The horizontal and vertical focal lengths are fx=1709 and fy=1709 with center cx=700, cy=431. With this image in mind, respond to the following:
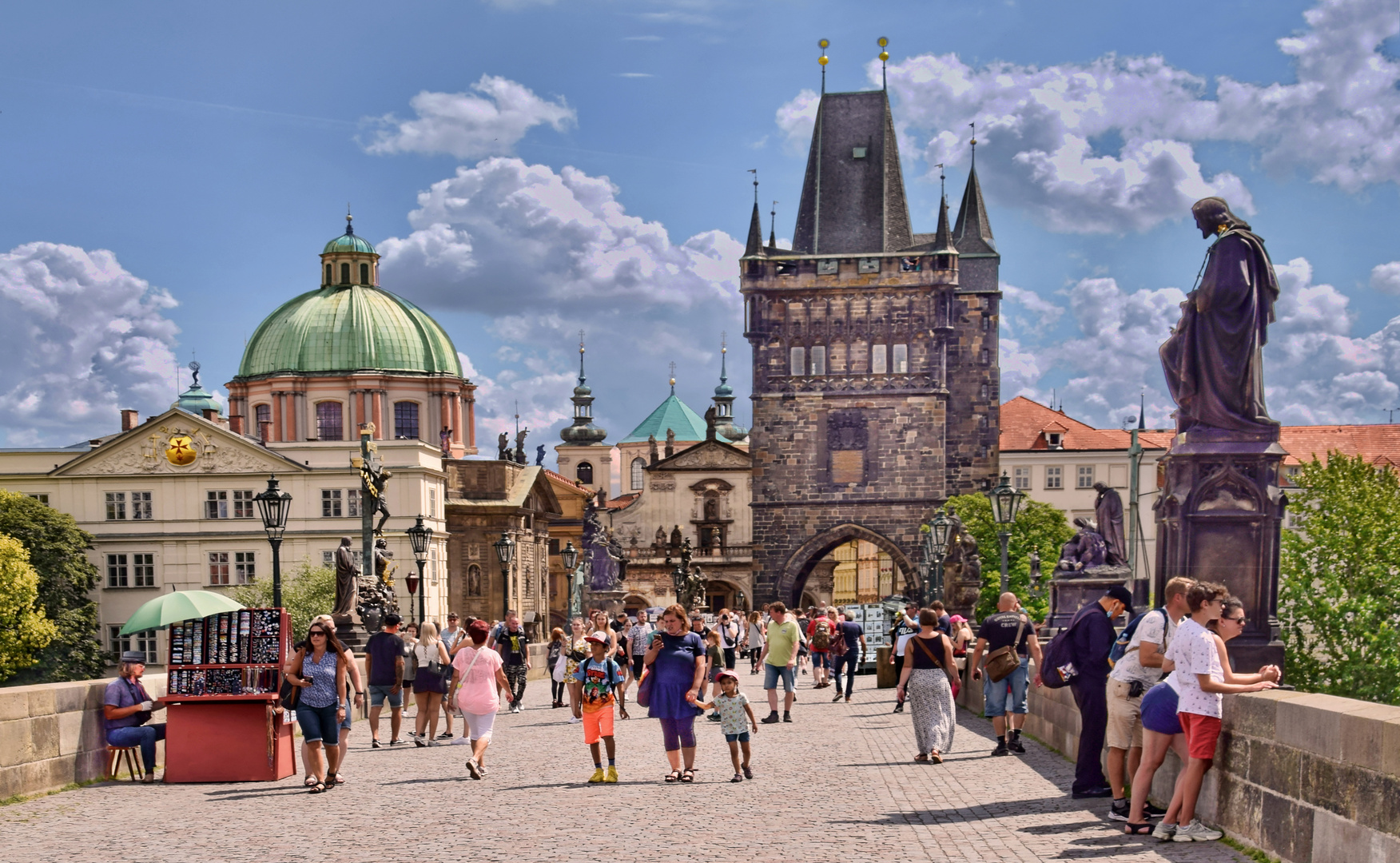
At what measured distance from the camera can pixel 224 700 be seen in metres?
14.2

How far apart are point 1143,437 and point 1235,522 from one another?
75183 mm

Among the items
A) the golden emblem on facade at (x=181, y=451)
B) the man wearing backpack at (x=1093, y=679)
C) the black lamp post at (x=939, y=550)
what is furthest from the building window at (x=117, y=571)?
the man wearing backpack at (x=1093, y=679)

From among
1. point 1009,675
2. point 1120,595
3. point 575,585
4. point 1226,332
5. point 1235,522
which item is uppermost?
point 1226,332

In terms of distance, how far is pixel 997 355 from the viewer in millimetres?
75438

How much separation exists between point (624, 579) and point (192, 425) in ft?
77.8

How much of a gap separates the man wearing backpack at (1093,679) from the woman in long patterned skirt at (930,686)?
2611mm

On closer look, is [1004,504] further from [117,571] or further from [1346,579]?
[117,571]

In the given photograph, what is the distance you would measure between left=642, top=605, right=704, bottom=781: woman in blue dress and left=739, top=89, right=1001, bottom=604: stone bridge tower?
178ft

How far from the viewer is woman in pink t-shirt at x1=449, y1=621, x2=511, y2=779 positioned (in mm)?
14961

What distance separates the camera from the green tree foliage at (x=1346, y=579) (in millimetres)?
38094

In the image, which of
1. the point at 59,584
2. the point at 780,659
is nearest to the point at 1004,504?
the point at 780,659

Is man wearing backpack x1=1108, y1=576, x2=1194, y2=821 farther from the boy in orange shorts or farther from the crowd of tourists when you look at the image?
the boy in orange shorts

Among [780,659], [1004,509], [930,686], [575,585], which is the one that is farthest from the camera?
[575,585]

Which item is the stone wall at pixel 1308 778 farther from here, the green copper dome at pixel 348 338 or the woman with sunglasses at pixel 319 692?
the green copper dome at pixel 348 338
